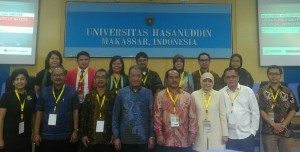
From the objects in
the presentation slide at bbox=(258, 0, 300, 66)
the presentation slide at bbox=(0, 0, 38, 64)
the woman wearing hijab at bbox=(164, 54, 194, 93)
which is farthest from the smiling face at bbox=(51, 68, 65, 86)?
the presentation slide at bbox=(258, 0, 300, 66)

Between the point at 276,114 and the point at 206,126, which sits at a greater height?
the point at 276,114

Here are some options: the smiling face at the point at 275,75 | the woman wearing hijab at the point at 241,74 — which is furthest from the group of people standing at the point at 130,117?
the woman wearing hijab at the point at 241,74

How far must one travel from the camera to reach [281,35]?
559cm

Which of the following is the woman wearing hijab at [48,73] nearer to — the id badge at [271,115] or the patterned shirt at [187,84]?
the patterned shirt at [187,84]

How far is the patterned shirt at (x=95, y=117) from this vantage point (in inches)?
118

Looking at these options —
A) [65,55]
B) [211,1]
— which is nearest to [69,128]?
[65,55]

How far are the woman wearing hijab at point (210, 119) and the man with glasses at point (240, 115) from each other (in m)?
0.15

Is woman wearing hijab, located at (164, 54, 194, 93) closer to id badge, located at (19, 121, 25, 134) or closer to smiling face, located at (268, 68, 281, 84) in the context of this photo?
smiling face, located at (268, 68, 281, 84)

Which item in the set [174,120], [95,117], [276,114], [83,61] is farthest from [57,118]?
[276,114]

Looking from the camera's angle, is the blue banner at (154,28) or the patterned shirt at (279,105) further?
the blue banner at (154,28)

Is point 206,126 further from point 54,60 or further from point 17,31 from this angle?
point 17,31

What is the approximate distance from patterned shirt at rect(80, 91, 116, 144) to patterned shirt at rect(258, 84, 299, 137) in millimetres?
1800

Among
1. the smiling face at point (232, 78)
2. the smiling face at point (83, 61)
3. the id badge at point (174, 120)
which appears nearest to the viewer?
the id badge at point (174, 120)

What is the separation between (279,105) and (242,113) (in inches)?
24.1
